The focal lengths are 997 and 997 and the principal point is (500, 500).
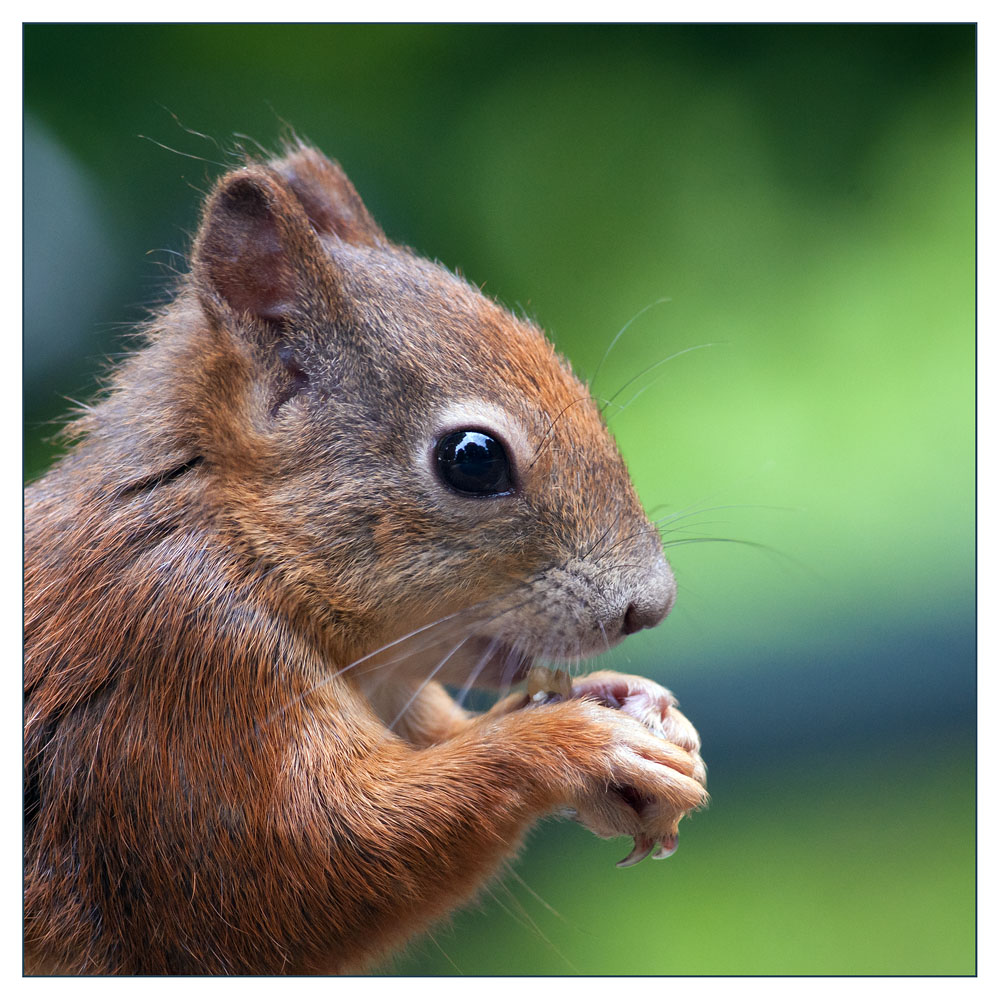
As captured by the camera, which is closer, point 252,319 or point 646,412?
point 252,319

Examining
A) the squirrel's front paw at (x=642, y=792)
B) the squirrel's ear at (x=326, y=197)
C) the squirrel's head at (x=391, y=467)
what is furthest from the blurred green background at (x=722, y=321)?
the squirrel's front paw at (x=642, y=792)

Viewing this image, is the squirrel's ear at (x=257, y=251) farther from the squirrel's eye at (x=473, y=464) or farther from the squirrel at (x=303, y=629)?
the squirrel's eye at (x=473, y=464)

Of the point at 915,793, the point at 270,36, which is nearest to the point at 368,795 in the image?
the point at 270,36

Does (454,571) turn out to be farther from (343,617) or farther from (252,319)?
(252,319)

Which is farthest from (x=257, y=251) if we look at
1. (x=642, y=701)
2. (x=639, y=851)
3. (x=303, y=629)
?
(x=639, y=851)

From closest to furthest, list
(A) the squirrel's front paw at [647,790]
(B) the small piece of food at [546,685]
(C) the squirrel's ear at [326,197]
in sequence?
1. (A) the squirrel's front paw at [647,790]
2. (B) the small piece of food at [546,685]
3. (C) the squirrel's ear at [326,197]

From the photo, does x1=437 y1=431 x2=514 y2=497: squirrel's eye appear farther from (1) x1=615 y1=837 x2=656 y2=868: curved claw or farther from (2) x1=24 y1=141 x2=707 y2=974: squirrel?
(1) x1=615 y1=837 x2=656 y2=868: curved claw

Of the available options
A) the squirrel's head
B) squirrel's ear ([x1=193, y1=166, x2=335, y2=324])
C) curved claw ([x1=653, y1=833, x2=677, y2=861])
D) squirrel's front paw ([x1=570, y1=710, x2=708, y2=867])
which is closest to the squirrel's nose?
the squirrel's head

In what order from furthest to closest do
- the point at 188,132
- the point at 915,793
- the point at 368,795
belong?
the point at 915,793, the point at 188,132, the point at 368,795
